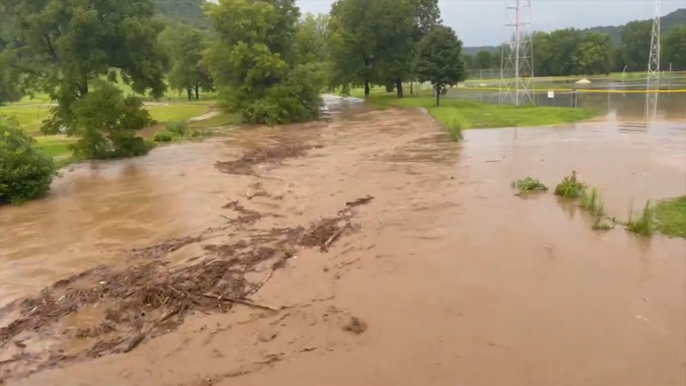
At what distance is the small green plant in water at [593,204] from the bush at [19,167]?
13.3 m

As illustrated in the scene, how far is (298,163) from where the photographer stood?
2020cm

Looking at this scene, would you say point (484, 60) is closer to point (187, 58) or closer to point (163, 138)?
point (187, 58)

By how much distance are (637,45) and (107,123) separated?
3591 inches

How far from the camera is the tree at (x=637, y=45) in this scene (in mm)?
90519

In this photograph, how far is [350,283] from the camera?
862 cm

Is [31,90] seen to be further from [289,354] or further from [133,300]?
[289,354]

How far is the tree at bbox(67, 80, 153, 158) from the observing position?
20.9m

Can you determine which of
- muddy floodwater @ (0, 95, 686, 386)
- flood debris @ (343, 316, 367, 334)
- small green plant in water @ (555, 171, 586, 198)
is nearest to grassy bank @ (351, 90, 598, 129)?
muddy floodwater @ (0, 95, 686, 386)

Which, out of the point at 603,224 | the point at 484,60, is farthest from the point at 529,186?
the point at 484,60

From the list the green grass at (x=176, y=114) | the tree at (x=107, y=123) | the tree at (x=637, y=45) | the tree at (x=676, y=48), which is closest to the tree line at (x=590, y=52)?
the tree at (x=637, y=45)

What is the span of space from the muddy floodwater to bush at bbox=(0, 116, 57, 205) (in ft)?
1.77

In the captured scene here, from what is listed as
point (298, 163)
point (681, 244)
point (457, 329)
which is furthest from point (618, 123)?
point (457, 329)

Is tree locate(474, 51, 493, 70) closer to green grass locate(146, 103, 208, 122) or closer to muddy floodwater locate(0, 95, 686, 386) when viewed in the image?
green grass locate(146, 103, 208, 122)

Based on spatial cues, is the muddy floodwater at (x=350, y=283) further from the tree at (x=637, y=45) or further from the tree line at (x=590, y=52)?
the tree at (x=637, y=45)
